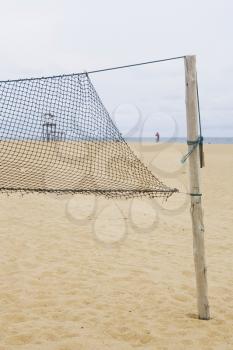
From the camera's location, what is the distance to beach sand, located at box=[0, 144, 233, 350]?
16.8ft

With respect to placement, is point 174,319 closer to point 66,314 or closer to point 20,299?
point 66,314

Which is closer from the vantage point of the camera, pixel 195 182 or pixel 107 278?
pixel 195 182

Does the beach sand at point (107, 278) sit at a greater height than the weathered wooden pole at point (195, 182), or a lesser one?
lesser

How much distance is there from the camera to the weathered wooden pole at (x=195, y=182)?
521 cm

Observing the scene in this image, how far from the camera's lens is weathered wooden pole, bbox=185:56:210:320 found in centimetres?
521

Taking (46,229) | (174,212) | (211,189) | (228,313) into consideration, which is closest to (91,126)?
(228,313)

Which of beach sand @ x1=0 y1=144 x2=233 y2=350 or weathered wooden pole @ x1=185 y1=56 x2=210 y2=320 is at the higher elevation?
weathered wooden pole @ x1=185 y1=56 x2=210 y2=320

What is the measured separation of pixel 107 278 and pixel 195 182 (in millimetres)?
2784

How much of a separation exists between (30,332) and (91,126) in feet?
10.6

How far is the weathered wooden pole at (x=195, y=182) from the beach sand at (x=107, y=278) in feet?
Answer: 1.44

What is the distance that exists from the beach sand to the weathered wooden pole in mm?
439

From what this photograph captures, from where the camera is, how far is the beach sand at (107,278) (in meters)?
5.12

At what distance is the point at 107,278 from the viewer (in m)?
7.20

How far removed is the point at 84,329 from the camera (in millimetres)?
5277
